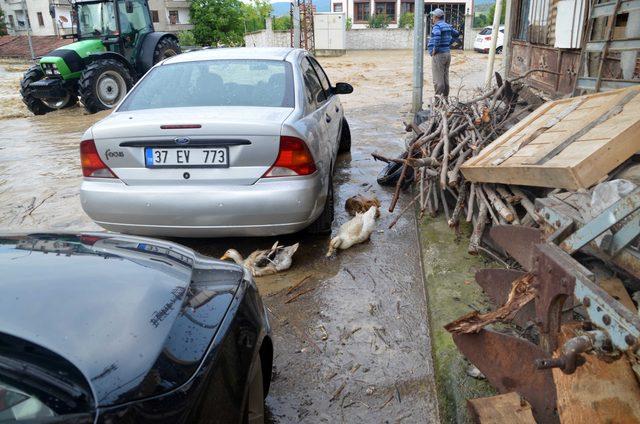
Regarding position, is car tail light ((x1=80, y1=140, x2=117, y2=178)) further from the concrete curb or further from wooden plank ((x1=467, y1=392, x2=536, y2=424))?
wooden plank ((x1=467, y1=392, x2=536, y2=424))

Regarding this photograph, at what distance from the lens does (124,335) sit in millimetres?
1561

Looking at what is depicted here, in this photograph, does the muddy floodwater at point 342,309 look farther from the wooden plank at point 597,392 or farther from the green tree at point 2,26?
the green tree at point 2,26

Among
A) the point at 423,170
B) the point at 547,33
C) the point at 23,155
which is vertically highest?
the point at 547,33

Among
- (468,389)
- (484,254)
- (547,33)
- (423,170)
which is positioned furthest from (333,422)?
(547,33)

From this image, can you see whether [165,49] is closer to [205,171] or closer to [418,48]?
[418,48]

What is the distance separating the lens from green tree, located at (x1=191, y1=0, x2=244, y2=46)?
3306 cm

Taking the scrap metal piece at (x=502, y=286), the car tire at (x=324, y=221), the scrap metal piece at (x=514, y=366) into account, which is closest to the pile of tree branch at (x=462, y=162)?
the scrap metal piece at (x=502, y=286)

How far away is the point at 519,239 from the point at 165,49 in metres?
13.4

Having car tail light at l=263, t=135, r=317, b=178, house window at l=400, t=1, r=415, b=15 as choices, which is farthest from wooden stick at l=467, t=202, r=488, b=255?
house window at l=400, t=1, r=415, b=15

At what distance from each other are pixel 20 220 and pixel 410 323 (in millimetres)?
4444

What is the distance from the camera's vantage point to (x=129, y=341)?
154 cm

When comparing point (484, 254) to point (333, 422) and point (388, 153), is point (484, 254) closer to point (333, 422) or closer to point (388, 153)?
point (333, 422)

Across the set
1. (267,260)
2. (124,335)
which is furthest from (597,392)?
(267,260)

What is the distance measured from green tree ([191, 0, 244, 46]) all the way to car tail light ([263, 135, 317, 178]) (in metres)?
31.7
